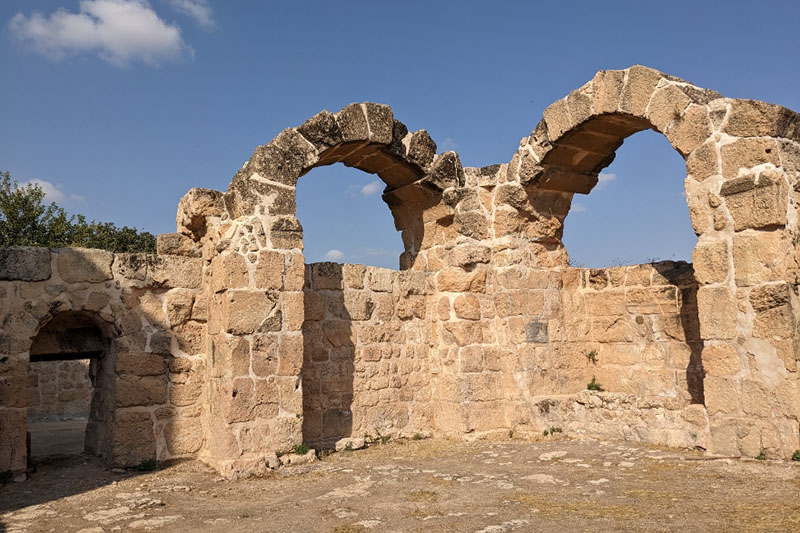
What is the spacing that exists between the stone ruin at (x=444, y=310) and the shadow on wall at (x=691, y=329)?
0.03 meters

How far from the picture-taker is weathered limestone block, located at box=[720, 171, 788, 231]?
5.47 meters

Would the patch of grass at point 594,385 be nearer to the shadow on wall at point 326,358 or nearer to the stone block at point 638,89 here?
the shadow on wall at point 326,358

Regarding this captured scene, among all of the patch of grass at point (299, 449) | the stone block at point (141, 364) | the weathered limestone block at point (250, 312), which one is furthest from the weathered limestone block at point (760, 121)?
the stone block at point (141, 364)

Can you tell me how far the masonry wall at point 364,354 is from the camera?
22.5 ft

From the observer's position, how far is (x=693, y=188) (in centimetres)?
604

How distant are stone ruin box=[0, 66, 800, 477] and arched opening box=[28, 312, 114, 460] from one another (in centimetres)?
3

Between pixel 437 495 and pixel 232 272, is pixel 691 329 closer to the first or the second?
pixel 437 495

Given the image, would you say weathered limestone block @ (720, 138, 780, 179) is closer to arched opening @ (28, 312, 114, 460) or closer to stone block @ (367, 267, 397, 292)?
stone block @ (367, 267, 397, 292)

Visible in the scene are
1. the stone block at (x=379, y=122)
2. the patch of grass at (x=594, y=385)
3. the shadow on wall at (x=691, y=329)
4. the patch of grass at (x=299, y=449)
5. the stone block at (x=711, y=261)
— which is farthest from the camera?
the patch of grass at (x=594, y=385)

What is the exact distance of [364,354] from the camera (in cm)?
721

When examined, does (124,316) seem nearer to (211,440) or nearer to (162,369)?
(162,369)

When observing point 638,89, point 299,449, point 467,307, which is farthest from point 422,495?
point 638,89

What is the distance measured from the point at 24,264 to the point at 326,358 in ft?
9.53

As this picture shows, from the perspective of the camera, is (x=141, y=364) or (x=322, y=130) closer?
(x=141, y=364)
